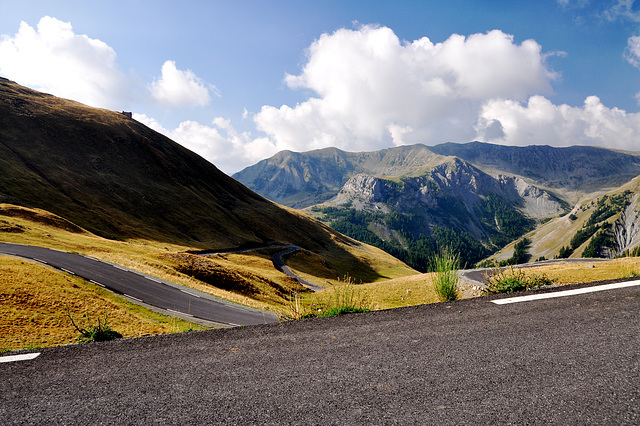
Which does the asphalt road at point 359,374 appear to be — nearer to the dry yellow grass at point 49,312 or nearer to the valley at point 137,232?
the valley at point 137,232

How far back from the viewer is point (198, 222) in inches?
4380

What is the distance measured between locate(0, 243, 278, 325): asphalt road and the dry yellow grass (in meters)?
4.07

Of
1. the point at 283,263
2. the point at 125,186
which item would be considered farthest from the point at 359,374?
the point at 125,186

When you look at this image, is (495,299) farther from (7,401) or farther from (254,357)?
(7,401)

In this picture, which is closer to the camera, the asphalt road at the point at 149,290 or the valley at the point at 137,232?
the valley at the point at 137,232

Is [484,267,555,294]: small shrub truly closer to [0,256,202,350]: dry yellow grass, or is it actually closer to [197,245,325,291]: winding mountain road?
[0,256,202,350]: dry yellow grass

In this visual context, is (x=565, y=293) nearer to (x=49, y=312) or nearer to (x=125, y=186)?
(x=49, y=312)

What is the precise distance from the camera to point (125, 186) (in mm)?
112750

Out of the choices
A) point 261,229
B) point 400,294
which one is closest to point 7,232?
point 400,294

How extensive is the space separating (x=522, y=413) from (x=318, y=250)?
440ft

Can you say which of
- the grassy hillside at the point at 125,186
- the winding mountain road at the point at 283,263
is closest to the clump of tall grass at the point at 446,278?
the winding mountain road at the point at 283,263

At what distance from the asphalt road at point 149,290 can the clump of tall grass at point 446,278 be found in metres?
20.4

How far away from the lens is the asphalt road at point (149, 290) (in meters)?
28.2

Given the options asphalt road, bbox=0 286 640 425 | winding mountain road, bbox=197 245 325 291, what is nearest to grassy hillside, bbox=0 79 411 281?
winding mountain road, bbox=197 245 325 291
